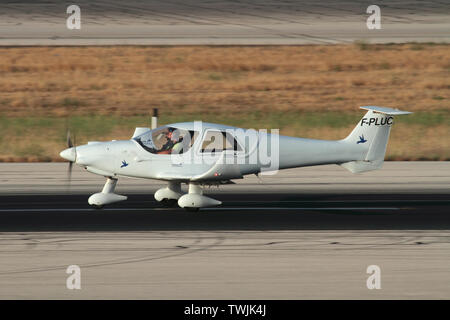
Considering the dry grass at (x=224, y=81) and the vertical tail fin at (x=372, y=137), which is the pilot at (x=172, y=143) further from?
the dry grass at (x=224, y=81)

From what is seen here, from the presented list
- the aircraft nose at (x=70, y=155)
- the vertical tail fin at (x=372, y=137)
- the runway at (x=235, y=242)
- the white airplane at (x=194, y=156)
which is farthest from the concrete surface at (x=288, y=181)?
the aircraft nose at (x=70, y=155)

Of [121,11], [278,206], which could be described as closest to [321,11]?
[121,11]

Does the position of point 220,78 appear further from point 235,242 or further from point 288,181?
point 235,242

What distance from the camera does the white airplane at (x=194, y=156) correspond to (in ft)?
52.3

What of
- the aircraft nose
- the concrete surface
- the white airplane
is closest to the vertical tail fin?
the white airplane

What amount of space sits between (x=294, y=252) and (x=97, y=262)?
131 inches

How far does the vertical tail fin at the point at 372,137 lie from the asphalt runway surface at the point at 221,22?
27.0m

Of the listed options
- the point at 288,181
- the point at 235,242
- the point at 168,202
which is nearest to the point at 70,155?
the point at 168,202

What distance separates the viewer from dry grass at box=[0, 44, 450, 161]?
3278cm

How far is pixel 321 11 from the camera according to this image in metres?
54.2

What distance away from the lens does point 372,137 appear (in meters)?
16.6

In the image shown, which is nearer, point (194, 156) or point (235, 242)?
point (235, 242)

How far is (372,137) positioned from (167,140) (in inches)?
179

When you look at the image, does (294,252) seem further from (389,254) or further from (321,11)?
(321,11)
